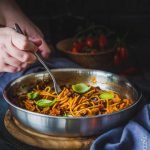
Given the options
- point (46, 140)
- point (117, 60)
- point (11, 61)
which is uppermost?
point (11, 61)

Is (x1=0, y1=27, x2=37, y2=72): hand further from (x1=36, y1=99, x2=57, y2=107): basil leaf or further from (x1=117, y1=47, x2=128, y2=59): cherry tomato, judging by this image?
(x1=117, y1=47, x2=128, y2=59): cherry tomato

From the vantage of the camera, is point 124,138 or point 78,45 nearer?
point 124,138

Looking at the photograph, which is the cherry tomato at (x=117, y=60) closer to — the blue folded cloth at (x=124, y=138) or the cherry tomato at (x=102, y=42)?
the cherry tomato at (x=102, y=42)

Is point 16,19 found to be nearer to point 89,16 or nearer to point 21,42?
point 21,42

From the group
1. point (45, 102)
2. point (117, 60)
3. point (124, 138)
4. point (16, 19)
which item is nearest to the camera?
point (124, 138)

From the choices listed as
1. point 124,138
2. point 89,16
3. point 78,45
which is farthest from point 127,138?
point 89,16
